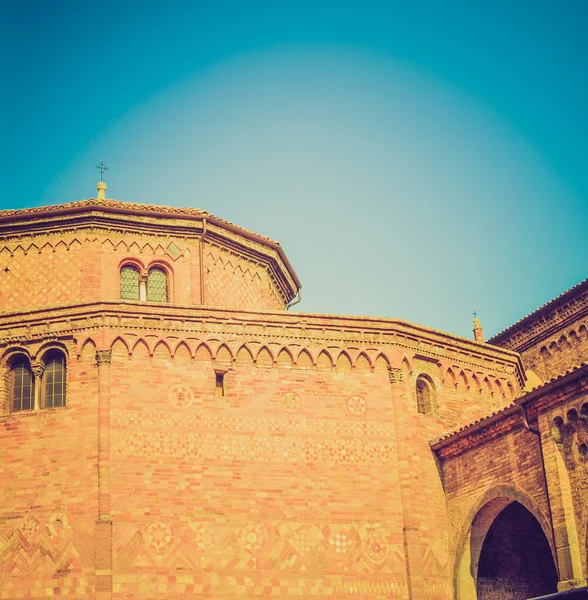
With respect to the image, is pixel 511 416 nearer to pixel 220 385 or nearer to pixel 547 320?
pixel 220 385

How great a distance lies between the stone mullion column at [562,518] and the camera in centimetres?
1888

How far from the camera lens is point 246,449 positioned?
2245cm

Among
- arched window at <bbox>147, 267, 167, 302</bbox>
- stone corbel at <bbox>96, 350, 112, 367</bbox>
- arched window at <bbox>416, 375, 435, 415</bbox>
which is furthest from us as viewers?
arched window at <bbox>147, 267, 167, 302</bbox>

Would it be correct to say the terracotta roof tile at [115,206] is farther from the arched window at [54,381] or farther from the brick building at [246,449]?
the arched window at [54,381]

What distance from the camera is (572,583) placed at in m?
18.8

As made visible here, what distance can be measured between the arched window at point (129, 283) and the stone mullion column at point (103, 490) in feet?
12.0

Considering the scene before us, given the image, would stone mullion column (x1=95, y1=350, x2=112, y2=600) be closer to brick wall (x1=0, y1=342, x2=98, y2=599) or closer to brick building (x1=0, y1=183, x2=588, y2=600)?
brick building (x1=0, y1=183, x2=588, y2=600)

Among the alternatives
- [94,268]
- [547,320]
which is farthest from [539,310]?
[94,268]

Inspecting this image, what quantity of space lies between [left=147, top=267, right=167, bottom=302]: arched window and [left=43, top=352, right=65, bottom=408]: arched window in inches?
149

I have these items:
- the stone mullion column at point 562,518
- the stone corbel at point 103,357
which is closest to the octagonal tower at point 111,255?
the stone corbel at point 103,357

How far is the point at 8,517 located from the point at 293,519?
606 centimetres

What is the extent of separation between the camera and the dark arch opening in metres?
23.8

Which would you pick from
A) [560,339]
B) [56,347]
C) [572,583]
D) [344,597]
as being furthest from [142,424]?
[560,339]

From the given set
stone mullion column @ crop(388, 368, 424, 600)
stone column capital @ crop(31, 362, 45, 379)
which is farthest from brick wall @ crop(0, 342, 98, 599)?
stone mullion column @ crop(388, 368, 424, 600)
